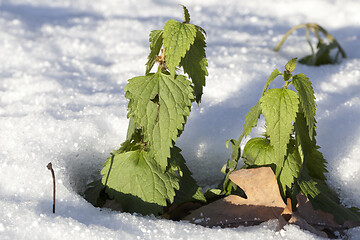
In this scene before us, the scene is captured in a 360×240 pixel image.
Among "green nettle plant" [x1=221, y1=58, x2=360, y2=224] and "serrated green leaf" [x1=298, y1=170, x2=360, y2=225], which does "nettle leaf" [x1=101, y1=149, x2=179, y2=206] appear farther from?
"serrated green leaf" [x1=298, y1=170, x2=360, y2=225]

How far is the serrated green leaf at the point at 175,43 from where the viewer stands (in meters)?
1.45

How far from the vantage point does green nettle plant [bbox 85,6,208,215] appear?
150 centimetres

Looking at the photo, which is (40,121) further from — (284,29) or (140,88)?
(284,29)

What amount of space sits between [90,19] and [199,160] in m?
2.33

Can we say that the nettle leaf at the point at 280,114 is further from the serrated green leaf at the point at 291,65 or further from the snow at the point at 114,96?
the snow at the point at 114,96

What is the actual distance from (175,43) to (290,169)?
58 centimetres

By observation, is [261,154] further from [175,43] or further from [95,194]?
[95,194]

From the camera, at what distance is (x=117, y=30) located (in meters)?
3.67

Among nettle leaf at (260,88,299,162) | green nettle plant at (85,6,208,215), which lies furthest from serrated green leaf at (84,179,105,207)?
nettle leaf at (260,88,299,162)

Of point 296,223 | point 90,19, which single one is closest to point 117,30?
point 90,19

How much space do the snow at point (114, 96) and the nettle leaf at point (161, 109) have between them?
26cm

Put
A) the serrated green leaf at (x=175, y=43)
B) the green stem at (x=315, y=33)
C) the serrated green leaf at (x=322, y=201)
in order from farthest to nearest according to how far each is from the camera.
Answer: the green stem at (x=315, y=33)
the serrated green leaf at (x=322, y=201)
the serrated green leaf at (x=175, y=43)

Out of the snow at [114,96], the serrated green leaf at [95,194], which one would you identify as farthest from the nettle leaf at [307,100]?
the serrated green leaf at [95,194]

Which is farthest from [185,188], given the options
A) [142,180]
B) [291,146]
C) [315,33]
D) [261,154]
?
[315,33]
